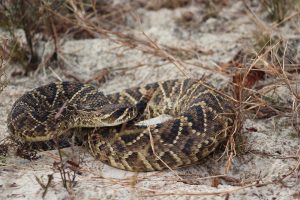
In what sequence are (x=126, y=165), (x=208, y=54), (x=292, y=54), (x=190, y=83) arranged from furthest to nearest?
1. (x=208, y=54)
2. (x=292, y=54)
3. (x=190, y=83)
4. (x=126, y=165)

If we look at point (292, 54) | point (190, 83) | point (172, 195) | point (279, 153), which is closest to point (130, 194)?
point (172, 195)

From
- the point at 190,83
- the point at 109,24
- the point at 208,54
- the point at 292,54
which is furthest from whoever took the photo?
the point at 109,24

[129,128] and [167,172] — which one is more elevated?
[129,128]

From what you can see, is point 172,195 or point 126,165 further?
point 126,165

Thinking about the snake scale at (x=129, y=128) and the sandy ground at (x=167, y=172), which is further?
the snake scale at (x=129, y=128)

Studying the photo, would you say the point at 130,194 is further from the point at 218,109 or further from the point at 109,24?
the point at 109,24
